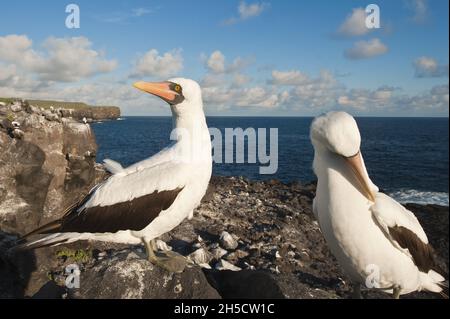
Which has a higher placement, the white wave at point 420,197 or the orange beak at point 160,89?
the orange beak at point 160,89

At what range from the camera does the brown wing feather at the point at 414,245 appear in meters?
4.33

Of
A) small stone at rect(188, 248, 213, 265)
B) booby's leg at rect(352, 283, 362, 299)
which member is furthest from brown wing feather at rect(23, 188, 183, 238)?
small stone at rect(188, 248, 213, 265)

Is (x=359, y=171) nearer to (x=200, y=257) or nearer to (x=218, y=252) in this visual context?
(x=200, y=257)

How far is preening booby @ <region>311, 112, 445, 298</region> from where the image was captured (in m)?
3.94

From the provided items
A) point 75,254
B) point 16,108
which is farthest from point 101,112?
point 75,254

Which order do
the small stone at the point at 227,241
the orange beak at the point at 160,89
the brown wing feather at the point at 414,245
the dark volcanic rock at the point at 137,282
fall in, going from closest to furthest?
the brown wing feather at the point at 414,245 → the dark volcanic rock at the point at 137,282 → the orange beak at the point at 160,89 → the small stone at the point at 227,241

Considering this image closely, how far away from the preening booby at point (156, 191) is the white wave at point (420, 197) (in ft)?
83.2

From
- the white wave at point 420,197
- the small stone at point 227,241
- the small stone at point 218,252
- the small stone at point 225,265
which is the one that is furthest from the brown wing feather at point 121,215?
the white wave at point 420,197

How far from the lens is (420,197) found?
2919cm

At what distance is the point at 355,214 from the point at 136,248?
11.3 ft

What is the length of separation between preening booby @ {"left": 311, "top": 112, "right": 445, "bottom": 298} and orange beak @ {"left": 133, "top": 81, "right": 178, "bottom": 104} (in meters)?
1.85

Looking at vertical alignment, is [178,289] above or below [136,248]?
below

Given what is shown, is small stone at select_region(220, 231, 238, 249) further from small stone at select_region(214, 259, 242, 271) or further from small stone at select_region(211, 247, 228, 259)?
small stone at select_region(214, 259, 242, 271)

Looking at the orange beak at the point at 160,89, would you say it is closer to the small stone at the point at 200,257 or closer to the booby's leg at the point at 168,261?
the booby's leg at the point at 168,261
